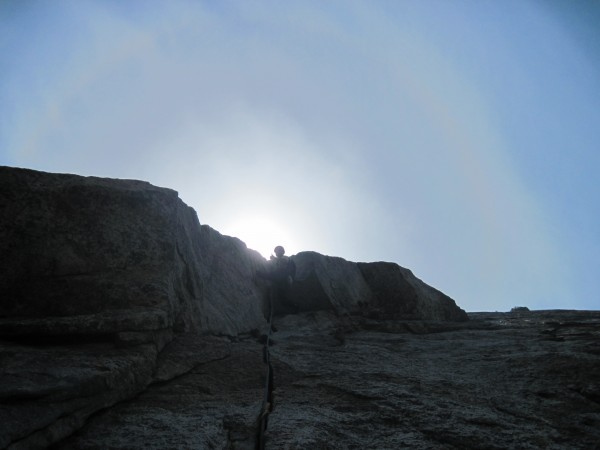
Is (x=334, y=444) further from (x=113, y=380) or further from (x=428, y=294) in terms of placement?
(x=428, y=294)

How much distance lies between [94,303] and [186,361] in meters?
1.42

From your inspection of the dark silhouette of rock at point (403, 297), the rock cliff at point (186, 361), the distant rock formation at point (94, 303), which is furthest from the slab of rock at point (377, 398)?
the dark silhouette of rock at point (403, 297)

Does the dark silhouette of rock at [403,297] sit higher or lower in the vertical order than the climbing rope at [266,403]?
higher

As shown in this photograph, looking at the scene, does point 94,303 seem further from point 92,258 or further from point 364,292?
point 364,292

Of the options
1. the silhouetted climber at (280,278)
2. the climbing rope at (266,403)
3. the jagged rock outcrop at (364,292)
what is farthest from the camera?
the jagged rock outcrop at (364,292)

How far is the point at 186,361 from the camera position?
6141 mm

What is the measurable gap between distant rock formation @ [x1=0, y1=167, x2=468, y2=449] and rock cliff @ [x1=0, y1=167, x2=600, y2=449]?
17 mm

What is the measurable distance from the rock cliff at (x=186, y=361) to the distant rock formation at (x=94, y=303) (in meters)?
0.02

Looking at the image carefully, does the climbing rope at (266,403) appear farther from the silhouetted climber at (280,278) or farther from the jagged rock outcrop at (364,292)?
the jagged rock outcrop at (364,292)

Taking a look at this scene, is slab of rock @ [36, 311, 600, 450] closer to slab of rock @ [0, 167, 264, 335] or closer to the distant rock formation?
the distant rock formation

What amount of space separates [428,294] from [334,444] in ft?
28.1

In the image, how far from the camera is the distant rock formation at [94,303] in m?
4.26

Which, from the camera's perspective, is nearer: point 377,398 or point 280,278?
point 377,398

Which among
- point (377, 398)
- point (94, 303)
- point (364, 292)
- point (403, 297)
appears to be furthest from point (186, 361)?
point (403, 297)
